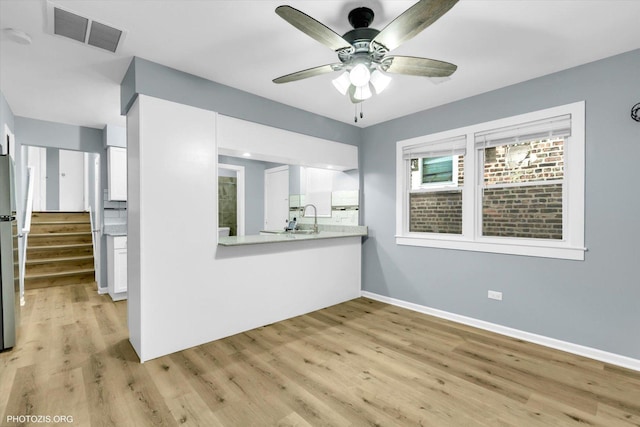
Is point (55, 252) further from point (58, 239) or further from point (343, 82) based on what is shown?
point (343, 82)

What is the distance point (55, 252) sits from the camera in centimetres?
554

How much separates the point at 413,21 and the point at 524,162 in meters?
2.54

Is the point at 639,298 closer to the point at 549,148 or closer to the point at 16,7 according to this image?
the point at 549,148

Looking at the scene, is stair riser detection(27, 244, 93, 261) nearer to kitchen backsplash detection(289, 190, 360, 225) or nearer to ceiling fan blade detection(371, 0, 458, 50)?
kitchen backsplash detection(289, 190, 360, 225)

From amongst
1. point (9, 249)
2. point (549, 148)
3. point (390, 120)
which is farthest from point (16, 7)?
point (549, 148)

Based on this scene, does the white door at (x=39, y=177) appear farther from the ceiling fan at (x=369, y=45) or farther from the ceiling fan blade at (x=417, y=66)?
the ceiling fan blade at (x=417, y=66)

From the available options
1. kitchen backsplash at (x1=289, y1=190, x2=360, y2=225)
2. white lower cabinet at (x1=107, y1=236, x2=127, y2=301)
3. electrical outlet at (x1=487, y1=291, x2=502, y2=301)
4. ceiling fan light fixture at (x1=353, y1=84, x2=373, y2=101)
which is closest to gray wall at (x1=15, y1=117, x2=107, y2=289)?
white lower cabinet at (x1=107, y1=236, x2=127, y2=301)

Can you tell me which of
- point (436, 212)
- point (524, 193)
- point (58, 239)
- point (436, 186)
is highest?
point (436, 186)

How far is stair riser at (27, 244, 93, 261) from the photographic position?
5297 mm

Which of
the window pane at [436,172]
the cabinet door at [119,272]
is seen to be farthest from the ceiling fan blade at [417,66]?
the cabinet door at [119,272]

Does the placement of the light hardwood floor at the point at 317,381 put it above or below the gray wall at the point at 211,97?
below

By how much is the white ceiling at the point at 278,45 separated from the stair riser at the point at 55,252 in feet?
10.1

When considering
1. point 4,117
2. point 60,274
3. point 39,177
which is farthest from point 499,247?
point 39,177

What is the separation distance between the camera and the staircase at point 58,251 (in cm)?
506
